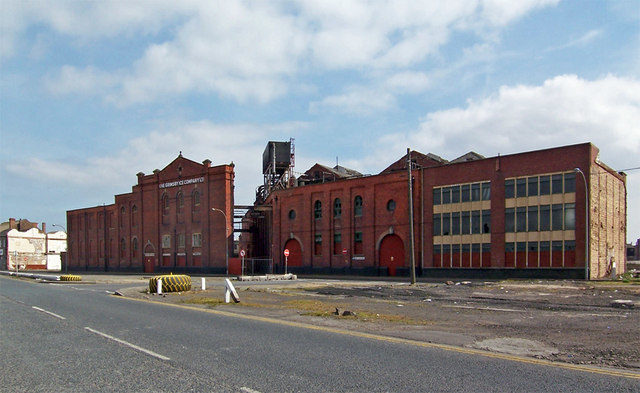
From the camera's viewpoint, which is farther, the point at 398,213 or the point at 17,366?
the point at 398,213

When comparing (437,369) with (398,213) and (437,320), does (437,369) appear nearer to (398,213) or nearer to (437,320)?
(437,320)

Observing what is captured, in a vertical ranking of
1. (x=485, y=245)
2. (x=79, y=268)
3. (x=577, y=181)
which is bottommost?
(x=79, y=268)

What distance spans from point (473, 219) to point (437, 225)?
3663 mm

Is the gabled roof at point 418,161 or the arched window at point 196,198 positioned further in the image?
the arched window at point 196,198

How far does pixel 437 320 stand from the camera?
45.6ft

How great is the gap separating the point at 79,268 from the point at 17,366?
296ft

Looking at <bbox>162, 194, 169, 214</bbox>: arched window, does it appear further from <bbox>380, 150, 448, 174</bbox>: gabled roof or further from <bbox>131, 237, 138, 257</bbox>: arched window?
<bbox>380, 150, 448, 174</bbox>: gabled roof

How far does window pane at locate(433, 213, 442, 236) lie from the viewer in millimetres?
46156

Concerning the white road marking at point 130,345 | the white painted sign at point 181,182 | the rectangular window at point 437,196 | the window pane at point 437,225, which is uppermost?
the white painted sign at point 181,182

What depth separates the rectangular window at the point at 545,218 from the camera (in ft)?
128

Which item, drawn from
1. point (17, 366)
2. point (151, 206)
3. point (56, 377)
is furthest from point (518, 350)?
point (151, 206)

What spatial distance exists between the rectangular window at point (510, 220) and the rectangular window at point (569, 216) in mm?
3939

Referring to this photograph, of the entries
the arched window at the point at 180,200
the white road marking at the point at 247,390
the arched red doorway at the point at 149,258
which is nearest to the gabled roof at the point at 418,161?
the arched window at the point at 180,200

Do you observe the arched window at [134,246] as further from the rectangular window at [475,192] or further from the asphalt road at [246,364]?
the asphalt road at [246,364]
